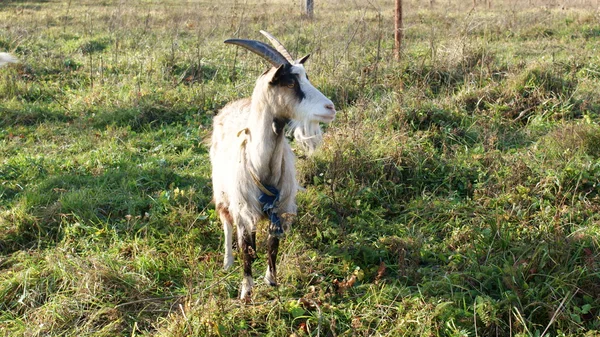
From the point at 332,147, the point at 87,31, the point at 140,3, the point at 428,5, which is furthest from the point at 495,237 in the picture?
the point at 140,3

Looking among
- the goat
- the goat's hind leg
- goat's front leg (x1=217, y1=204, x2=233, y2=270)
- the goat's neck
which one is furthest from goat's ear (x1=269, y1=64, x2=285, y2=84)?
goat's front leg (x1=217, y1=204, x2=233, y2=270)

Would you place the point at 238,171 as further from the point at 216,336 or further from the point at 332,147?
the point at 332,147

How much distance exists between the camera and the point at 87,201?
4.85 metres

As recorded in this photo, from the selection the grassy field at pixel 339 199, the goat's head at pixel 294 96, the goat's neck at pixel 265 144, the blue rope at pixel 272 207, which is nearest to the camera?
the goat's head at pixel 294 96

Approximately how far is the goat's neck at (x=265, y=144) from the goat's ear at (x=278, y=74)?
186mm

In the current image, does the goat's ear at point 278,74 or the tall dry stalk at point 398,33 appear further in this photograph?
the tall dry stalk at point 398,33

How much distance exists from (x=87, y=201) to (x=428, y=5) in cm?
1245

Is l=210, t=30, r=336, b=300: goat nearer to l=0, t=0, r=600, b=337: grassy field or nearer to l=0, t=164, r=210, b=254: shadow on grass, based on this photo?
l=0, t=0, r=600, b=337: grassy field

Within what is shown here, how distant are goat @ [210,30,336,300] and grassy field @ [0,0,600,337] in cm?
36

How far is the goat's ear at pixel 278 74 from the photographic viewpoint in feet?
11.1

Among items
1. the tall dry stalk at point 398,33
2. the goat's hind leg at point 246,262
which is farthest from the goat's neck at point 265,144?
the tall dry stalk at point 398,33

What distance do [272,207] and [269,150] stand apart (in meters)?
0.41

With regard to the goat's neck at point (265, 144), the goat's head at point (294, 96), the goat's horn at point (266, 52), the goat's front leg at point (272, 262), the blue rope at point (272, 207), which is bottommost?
the goat's front leg at point (272, 262)

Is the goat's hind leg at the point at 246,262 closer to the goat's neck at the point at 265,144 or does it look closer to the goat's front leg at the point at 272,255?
the goat's front leg at the point at 272,255
